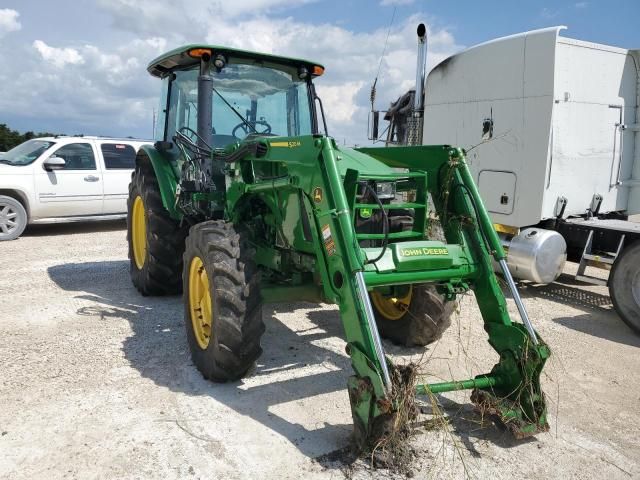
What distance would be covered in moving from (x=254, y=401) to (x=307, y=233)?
1.19 meters

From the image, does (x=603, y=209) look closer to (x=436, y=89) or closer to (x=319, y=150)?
(x=436, y=89)

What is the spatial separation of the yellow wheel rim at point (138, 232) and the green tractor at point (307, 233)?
27.8 inches

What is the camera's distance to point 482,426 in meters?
3.40

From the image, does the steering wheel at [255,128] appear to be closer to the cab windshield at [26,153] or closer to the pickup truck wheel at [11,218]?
the pickup truck wheel at [11,218]

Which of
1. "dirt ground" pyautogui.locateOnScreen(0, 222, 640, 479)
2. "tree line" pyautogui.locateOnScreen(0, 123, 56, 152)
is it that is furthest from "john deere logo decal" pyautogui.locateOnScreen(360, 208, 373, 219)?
"tree line" pyautogui.locateOnScreen(0, 123, 56, 152)

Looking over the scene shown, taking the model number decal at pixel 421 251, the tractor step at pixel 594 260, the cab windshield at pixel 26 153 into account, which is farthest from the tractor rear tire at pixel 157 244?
the cab windshield at pixel 26 153

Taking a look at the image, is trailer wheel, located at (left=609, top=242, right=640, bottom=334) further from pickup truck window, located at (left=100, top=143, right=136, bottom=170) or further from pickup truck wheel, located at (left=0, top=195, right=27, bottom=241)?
pickup truck wheel, located at (left=0, top=195, right=27, bottom=241)

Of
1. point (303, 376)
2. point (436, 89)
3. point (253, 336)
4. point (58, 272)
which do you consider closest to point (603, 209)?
point (436, 89)

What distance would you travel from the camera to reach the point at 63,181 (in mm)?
10211

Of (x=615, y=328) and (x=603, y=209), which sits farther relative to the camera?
(x=603, y=209)

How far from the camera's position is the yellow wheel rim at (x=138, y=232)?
655cm

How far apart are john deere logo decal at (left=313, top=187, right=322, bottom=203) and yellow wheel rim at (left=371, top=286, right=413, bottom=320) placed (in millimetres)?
1394

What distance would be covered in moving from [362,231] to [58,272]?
4.93m

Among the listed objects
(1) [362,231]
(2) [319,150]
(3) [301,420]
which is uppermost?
(2) [319,150]
